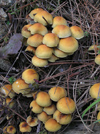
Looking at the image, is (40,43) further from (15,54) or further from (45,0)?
(45,0)

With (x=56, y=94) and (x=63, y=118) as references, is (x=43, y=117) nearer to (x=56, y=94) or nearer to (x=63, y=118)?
(x=63, y=118)

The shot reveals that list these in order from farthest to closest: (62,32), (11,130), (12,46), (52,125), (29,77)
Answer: (12,46) → (11,130) → (29,77) → (62,32) → (52,125)

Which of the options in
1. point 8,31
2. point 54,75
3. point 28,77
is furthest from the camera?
point 8,31

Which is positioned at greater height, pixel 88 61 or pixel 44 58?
pixel 44 58

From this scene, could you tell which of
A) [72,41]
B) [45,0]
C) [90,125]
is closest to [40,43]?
[72,41]

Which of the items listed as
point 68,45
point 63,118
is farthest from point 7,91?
point 68,45

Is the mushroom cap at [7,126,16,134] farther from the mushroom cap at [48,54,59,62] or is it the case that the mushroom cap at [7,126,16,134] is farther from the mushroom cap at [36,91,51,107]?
the mushroom cap at [48,54,59,62]
